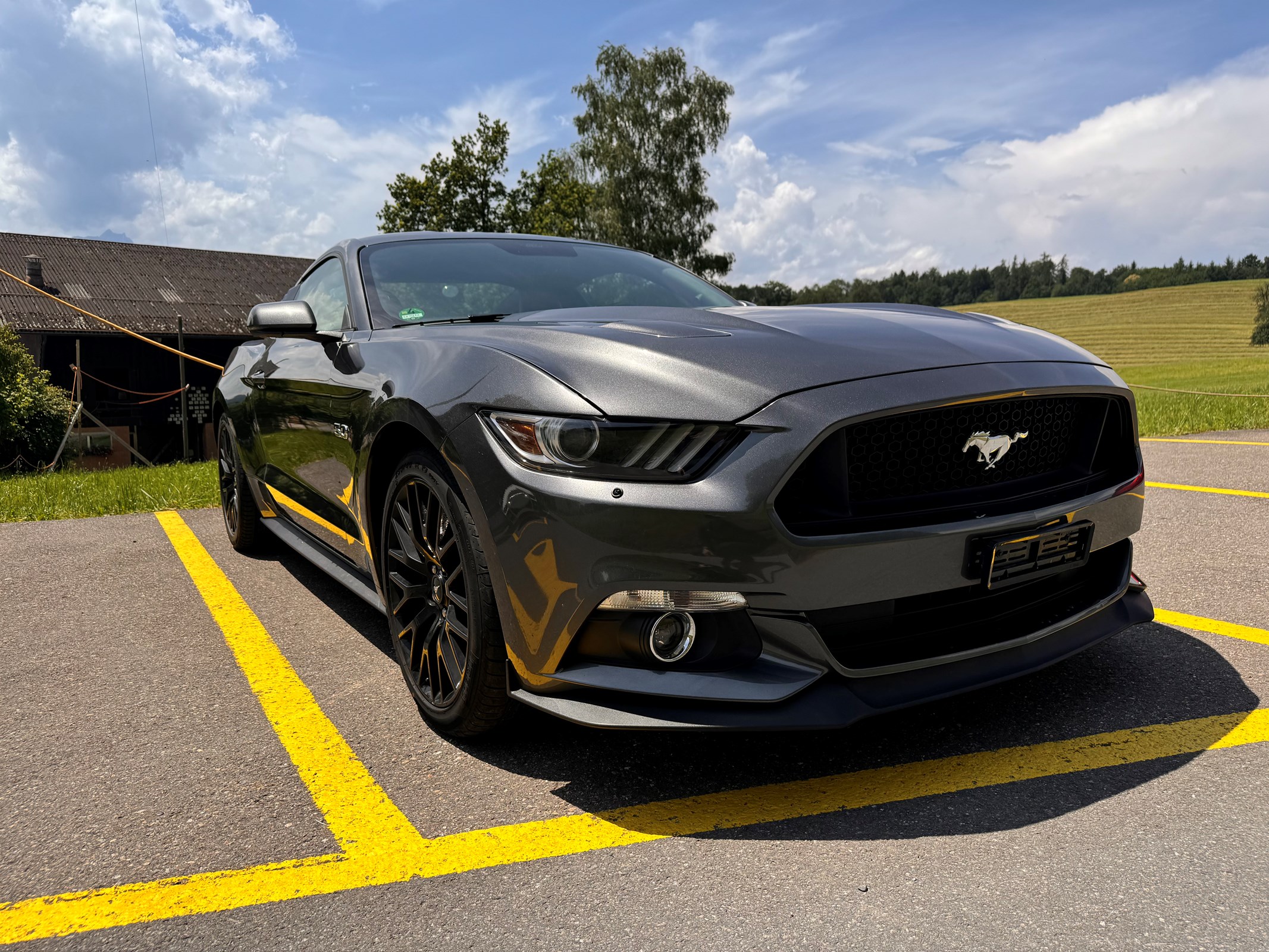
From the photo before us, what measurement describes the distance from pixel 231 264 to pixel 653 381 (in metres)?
37.1

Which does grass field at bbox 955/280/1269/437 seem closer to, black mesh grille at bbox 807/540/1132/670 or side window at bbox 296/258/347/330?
black mesh grille at bbox 807/540/1132/670

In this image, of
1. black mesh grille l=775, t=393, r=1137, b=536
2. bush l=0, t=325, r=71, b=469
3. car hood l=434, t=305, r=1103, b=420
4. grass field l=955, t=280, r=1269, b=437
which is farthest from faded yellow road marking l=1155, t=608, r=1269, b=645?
→ bush l=0, t=325, r=71, b=469

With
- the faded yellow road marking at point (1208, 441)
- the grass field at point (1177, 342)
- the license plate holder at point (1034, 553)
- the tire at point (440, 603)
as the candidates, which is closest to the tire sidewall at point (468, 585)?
the tire at point (440, 603)

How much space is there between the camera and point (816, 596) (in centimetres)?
201

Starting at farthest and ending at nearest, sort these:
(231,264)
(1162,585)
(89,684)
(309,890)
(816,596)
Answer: (231,264) < (1162,585) < (89,684) < (816,596) < (309,890)

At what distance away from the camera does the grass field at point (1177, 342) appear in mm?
11789

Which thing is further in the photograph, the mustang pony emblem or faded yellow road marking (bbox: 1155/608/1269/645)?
faded yellow road marking (bbox: 1155/608/1269/645)

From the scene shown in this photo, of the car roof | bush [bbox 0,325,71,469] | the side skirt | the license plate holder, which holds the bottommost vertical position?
bush [bbox 0,325,71,469]

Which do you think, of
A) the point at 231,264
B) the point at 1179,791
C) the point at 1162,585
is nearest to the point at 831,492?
the point at 1179,791

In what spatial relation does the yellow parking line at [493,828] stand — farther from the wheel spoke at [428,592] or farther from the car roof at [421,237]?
the car roof at [421,237]

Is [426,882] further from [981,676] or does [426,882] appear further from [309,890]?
[981,676]

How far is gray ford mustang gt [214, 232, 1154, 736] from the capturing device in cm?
201

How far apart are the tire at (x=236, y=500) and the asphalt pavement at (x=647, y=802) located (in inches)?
53.6

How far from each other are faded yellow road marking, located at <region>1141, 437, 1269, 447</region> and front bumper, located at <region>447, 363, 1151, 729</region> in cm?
755
